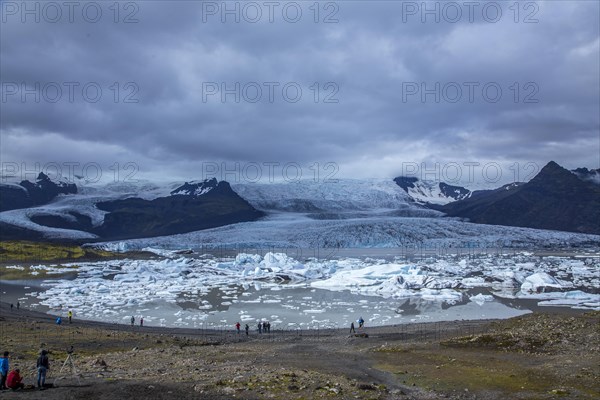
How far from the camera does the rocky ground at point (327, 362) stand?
1411 cm

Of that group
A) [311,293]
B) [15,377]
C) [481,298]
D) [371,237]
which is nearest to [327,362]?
[15,377]

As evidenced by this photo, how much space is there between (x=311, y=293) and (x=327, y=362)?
3143cm

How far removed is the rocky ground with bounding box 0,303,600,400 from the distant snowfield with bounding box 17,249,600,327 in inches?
317

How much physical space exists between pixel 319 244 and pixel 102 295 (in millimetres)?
81306

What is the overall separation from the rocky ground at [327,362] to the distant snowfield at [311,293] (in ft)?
26.5

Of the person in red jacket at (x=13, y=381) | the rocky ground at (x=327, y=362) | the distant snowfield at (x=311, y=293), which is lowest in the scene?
Result: the distant snowfield at (x=311, y=293)

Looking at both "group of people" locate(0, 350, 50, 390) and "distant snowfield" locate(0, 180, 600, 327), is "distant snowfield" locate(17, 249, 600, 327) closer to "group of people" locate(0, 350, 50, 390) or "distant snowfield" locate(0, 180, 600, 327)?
"distant snowfield" locate(0, 180, 600, 327)

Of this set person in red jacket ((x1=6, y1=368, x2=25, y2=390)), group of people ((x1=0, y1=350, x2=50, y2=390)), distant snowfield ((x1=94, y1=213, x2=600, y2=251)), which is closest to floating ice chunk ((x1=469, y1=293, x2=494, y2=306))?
group of people ((x1=0, y1=350, x2=50, y2=390))

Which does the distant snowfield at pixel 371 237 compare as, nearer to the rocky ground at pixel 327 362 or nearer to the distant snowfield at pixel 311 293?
the distant snowfield at pixel 311 293

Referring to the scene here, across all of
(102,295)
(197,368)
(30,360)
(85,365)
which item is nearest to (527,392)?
(197,368)

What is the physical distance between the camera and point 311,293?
51.1m

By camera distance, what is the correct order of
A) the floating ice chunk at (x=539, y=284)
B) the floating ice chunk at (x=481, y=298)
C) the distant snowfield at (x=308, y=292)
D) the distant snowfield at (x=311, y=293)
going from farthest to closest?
the floating ice chunk at (x=539, y=284), the floating ice chunk at (x=481, y=298), the distant snowfield at (x=308, y=292), the distant snowfield at (x=311, y=293)

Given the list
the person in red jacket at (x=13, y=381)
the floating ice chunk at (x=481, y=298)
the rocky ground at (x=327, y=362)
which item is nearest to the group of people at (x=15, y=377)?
the person in red jacket at (x=13, y=381)

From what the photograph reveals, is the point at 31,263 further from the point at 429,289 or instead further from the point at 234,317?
the point at 429,289
